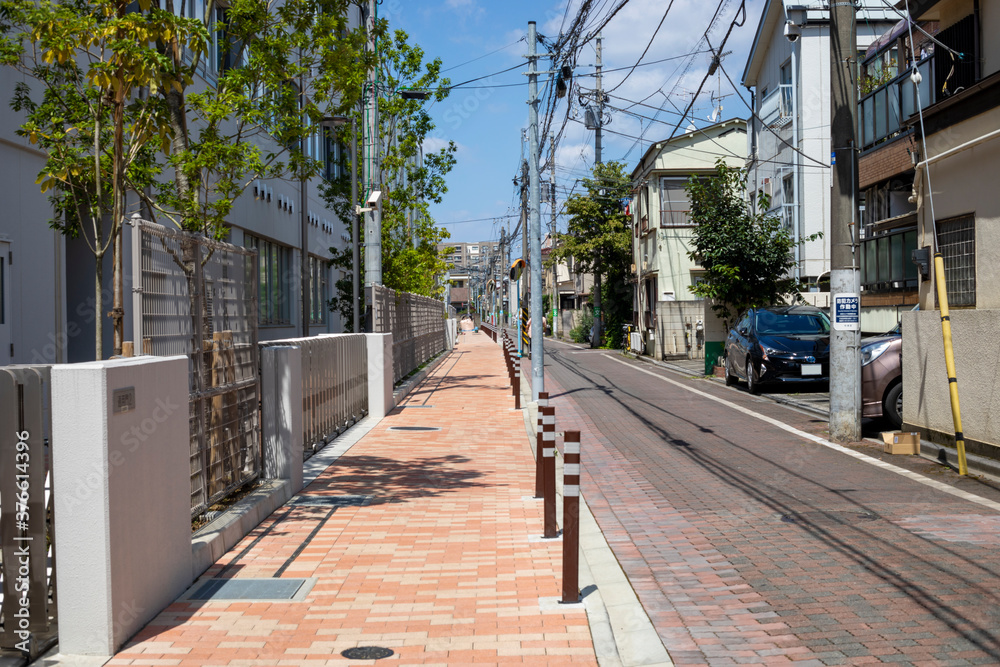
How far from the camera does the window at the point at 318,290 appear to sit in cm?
3042

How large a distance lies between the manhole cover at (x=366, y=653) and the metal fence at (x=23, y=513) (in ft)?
4.99

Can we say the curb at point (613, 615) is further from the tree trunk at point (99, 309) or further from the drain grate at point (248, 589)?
the tree trunk at point (99, 309)

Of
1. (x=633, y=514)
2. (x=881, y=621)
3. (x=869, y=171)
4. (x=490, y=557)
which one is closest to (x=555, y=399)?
(x=869, y=171)

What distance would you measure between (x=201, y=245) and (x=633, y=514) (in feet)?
13.9

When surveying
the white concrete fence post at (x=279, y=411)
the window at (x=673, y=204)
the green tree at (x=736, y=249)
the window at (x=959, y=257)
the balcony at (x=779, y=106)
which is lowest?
the white concrete fence post at (x=279, y=411)

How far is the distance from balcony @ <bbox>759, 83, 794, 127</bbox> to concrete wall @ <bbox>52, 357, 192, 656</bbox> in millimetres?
26962

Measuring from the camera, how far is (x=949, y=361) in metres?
10.1

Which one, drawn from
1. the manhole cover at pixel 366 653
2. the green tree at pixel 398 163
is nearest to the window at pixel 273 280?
the green tree at pixel 398 163

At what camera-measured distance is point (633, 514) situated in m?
8.20

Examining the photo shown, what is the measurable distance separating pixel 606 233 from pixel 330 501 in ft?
121

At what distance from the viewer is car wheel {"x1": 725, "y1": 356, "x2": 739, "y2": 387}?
21.6 m

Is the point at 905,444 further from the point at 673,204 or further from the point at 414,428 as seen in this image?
the point at 673,204

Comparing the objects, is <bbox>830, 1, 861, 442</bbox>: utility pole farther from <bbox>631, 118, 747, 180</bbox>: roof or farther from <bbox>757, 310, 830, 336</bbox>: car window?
<bbox>631, 118, 747, 180</bbox>: roof

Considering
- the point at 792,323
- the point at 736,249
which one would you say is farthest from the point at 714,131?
the point at 792,323
